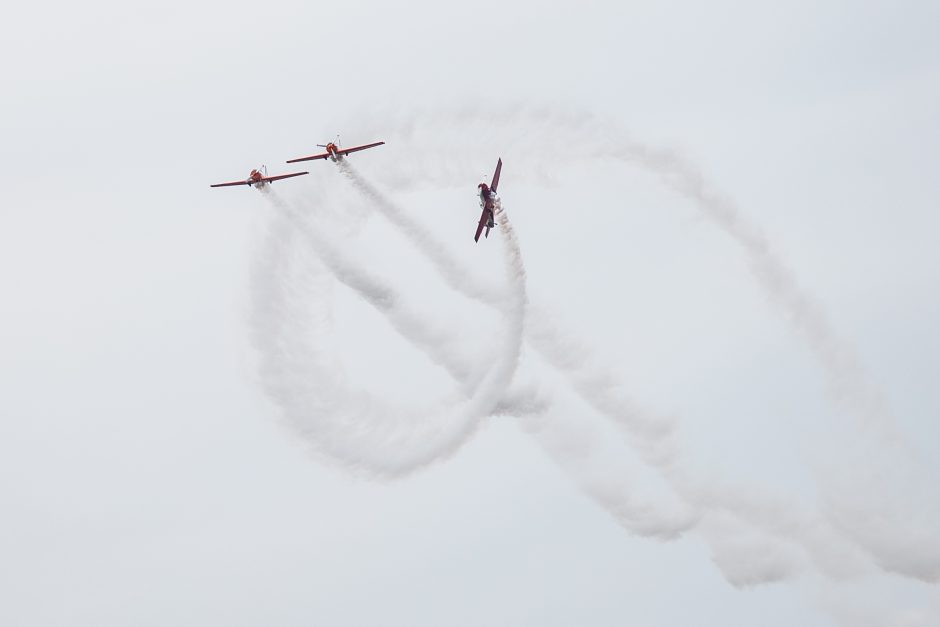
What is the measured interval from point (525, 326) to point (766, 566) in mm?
17319

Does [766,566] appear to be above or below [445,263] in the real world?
below

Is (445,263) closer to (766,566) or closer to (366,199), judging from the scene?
(366,199)

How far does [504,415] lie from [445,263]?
8290 mm

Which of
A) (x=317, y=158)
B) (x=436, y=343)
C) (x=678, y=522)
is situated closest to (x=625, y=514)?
(x=678, y=522)

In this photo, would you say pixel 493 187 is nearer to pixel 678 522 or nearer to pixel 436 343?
pixel 436 343

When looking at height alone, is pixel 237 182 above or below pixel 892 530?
above

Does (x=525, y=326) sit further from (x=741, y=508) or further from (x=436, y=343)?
(x=741, y=508)

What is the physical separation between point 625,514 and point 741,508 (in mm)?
5921

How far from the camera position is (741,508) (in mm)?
145000

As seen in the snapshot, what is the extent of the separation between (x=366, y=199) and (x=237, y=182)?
7608mm

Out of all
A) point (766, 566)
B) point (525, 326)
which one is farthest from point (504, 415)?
point (766, 566)

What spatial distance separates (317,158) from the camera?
142 metres

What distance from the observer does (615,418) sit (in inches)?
5704

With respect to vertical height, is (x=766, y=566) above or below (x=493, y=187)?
below
